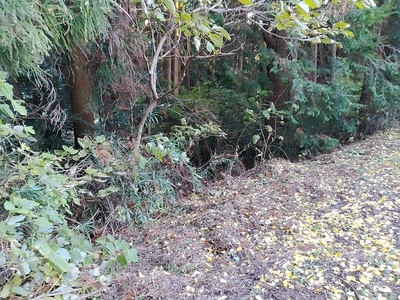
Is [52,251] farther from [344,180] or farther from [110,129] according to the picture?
[344,180]

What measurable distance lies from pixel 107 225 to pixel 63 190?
0.78 m

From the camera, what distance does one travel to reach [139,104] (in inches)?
151

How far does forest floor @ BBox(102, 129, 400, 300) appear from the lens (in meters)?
1.64

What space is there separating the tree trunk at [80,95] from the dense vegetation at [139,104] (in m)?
0.01

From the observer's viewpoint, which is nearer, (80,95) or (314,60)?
(80,95)

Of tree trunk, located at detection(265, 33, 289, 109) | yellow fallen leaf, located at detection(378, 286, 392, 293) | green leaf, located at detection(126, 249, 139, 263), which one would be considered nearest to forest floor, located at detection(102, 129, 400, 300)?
yellow fallen leaf, located at detection(378, 286, 392, 293)

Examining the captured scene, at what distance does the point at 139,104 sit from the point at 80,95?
750mm

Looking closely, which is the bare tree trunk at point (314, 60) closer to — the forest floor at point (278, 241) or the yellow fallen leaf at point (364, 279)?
the forest floor at point (278, 241)

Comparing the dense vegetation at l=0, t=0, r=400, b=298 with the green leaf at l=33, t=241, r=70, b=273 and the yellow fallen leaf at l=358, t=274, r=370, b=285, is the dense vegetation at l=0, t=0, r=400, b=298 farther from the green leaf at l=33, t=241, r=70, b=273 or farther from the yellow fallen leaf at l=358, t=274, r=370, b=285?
the yellow fallen leaf at l=358, t=274, r=370, b=285

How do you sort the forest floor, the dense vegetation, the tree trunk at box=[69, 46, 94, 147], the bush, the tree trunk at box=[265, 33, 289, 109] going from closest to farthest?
the bush, the dense vegetation, the forest floor, the tree trunk at box=[69, 46, 94, 147], the tree trunk at box=[265, 33, 289, 109]

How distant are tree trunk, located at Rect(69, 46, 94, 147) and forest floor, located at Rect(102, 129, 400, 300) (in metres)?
1.46

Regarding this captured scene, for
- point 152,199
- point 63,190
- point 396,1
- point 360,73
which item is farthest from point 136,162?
point 396,1

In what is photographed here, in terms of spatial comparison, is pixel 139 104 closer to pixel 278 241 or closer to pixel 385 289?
pixel 278 241

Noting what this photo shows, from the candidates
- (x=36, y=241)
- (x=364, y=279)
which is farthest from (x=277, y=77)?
(x=36, y=241)
